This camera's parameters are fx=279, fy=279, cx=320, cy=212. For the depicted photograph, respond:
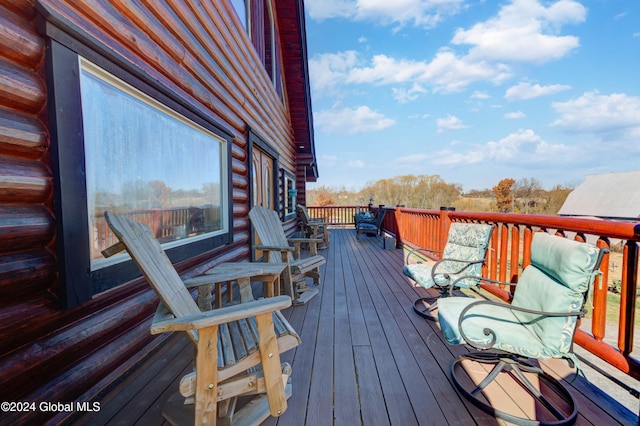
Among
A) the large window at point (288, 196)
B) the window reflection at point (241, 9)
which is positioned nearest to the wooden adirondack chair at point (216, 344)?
the window reflection at point (241, 9)

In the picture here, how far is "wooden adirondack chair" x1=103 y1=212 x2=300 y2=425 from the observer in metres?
1.09

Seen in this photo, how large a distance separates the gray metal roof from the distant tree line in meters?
1.23

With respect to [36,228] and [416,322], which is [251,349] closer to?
[36,228]

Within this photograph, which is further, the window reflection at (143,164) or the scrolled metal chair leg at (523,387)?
the window reflection at (143,164)

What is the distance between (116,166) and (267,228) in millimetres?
1759

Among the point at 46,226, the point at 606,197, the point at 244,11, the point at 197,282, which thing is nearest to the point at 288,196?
the point at 244,11

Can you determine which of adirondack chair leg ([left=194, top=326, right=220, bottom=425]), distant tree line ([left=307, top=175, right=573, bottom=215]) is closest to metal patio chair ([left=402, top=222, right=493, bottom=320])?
adirondack chair leg ([left=194, top=326, right=220, bottom=425])

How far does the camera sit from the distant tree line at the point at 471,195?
51.7ft

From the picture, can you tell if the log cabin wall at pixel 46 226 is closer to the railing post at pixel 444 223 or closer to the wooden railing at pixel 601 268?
the wooden railing at pixel 601 268

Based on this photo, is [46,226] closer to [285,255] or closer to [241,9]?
[285,255]

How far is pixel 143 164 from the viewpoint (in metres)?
1.91

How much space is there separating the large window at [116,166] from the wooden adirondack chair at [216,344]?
9.5 inches

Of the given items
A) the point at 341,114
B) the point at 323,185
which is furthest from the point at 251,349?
the point at 341,114

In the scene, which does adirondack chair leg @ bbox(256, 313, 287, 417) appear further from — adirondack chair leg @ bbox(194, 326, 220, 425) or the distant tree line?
the distant tree line
